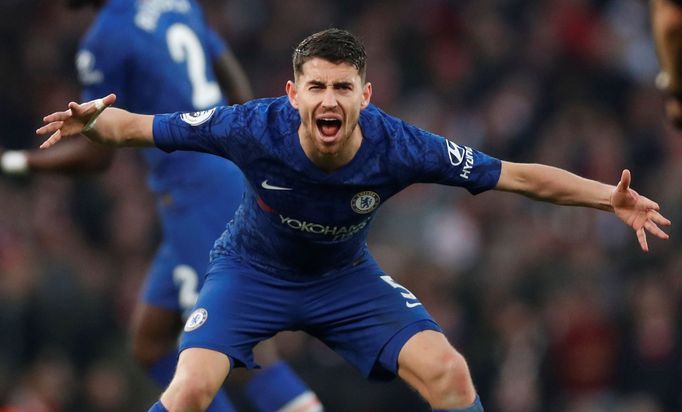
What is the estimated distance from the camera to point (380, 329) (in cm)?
629

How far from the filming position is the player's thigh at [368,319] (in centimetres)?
626

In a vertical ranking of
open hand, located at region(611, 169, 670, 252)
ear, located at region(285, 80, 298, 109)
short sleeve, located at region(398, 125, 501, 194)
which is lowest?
open hand, located at region(611, 169, 670, 252)

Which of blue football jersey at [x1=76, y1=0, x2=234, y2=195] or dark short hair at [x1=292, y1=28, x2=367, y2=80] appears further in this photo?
blue football jersey at [x1=76, y1=0, x2=234, y2=195]

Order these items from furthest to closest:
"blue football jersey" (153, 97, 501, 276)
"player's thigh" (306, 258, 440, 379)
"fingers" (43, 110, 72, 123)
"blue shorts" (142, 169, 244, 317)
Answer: "blue shorts" (142, 169, 244, 317) < "player's thigh" (306, 258, 440, 379) < "blue football jersey" (153, 97, 501, 276) < "fingers" (43, 110, 72, 123)

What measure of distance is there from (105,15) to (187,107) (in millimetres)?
638

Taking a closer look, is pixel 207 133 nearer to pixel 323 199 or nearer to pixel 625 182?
pixel 323 199

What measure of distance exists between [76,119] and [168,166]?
167 centimetres

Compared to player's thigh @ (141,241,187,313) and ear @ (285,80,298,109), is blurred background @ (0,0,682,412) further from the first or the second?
ear @ (285,80,298,109)

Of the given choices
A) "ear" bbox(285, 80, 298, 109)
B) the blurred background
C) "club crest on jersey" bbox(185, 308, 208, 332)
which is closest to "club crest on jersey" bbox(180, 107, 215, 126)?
"ear" bbox(285, 80, 298, 109)

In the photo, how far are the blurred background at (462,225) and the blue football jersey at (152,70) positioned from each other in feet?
11.0

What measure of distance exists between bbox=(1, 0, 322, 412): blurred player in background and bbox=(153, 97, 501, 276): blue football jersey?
4.28 ft

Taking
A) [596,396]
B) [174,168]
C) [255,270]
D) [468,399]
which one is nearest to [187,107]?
[174,168]

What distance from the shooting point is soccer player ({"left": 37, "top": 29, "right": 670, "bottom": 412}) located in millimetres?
6039

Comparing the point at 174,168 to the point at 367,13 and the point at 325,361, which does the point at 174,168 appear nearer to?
the point at 325,361
